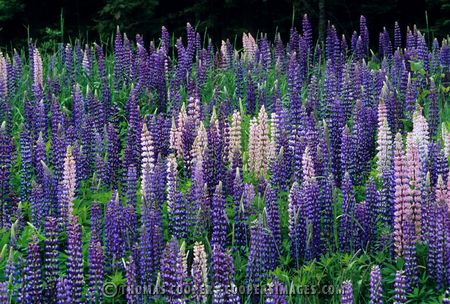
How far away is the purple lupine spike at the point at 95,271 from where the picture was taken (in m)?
4.88

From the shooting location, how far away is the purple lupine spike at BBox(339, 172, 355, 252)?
5.39 metres

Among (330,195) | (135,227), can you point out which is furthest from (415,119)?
(135,227)

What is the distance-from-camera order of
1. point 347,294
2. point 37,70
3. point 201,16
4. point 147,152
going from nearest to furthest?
point 347,294, point 147,152, point 37,70, point 201,16

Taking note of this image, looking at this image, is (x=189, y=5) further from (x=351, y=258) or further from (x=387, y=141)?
(x=351, y=258)

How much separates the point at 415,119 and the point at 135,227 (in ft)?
8.22

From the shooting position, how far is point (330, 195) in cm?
563

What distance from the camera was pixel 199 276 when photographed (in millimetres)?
4637

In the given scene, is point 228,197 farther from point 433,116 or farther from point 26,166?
point 433,116

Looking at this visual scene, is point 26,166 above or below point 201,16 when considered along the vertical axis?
below

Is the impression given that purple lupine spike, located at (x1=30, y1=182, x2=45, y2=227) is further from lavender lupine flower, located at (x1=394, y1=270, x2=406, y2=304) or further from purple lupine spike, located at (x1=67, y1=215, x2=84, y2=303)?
lavender lupine flower, located at (x1=394, y1=270, x2=406, y2=304)

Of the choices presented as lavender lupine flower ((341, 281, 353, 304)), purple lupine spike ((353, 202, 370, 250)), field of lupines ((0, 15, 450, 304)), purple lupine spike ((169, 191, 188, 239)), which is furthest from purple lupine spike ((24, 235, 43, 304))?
purple lupine spike ((353, 202, 370, 250))

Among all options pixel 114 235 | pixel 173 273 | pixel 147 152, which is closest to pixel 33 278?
pixel 114 235

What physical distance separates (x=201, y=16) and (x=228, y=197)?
1064 cm

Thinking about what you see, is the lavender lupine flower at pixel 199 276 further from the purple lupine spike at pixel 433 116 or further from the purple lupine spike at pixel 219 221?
the purple lupine spike at pixel 433 116
